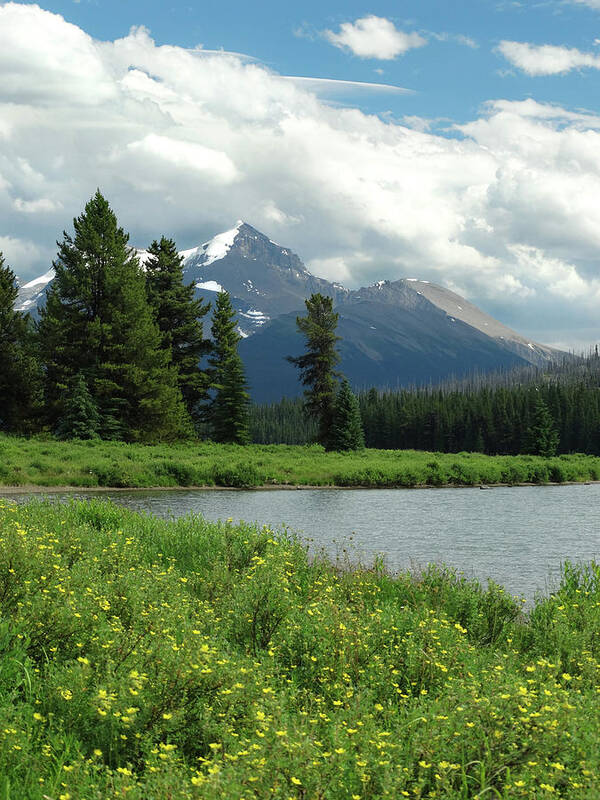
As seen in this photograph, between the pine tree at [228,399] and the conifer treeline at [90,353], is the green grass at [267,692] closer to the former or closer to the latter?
the conifer treeline at [90,353]

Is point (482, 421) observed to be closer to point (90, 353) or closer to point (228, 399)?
point (228, 399)

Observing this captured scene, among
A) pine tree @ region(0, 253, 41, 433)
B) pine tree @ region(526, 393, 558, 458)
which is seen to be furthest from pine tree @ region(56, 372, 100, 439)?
pine tree @ region(526, 393, 558, 458)

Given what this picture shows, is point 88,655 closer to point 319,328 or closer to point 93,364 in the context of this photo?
point 93,364

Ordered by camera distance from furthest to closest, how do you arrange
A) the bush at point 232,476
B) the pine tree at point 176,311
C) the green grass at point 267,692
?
the pine tree at point 176,311, the bush at point 232,476, the green grass at point 267,692

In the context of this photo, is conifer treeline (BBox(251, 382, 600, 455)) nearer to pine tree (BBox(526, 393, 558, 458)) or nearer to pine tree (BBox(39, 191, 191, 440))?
pine tree (BBox(526, 393, 558, 458))

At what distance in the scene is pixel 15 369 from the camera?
45.3m

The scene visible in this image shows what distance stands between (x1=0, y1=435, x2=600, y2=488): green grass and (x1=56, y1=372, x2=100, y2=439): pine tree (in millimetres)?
1356

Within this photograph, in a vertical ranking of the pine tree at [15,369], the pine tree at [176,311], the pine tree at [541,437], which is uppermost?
the pine tree at [176,311]

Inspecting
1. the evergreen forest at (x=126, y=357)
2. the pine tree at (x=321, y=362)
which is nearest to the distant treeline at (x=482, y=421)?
the pine tree at (x=321, y=362)

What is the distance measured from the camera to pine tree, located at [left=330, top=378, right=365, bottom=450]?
197 ft

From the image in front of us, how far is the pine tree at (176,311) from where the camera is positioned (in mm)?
57938

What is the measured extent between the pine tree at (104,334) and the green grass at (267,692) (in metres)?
37.1

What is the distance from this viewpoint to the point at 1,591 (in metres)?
7.19

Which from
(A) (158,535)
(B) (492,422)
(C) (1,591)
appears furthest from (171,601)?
(B) (492,422)
